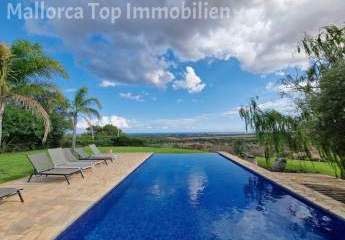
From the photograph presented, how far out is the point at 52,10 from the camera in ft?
52.3

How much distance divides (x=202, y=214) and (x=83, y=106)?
1618 cm

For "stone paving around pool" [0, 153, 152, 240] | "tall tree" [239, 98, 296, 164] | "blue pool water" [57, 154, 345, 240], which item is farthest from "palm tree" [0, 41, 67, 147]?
"tall tree" [239, 98, 296, 164]

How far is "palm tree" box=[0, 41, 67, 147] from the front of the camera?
921cm

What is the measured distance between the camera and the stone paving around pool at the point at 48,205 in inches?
194

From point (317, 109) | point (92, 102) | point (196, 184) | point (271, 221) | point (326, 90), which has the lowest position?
point (271, 221)

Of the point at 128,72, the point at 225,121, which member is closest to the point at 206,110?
the point at 225,121

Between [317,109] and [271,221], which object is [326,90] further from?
[271,221]

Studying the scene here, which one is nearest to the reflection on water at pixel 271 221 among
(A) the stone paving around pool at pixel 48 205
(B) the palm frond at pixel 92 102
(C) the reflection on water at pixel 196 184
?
(C) the reflection on water at pixel 196 184

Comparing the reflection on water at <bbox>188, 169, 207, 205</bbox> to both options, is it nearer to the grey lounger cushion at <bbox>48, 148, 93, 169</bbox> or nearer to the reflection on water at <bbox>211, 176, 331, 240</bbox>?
the reflection on water at <bbox>211, 176, 331, 240</bbox>

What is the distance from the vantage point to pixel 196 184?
10375 millimetres

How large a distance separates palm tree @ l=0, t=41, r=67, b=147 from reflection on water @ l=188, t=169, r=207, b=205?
452cm

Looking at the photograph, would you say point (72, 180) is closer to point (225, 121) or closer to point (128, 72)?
point (128, 72)

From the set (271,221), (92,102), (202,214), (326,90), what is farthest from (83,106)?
(271,221)

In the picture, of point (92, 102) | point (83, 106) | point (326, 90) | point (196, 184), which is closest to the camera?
point (326, 90)
